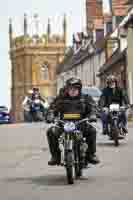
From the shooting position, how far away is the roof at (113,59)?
66.7 meters

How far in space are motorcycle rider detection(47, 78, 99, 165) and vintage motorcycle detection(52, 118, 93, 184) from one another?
0.37 feet

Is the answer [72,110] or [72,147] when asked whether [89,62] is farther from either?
[72,147]

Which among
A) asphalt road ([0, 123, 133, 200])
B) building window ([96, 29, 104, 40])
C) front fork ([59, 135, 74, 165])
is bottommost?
asphalt road ([0, 123, 133, 200])

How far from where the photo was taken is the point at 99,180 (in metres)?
14.4

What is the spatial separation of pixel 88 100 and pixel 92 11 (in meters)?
76.3

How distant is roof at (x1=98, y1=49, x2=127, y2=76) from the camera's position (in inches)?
2626

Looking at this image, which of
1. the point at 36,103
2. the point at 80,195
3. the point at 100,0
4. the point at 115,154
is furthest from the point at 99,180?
the point at 100,0

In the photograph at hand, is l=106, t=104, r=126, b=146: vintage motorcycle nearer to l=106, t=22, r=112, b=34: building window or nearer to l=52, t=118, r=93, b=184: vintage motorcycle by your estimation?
l=52, t=118, r=93, b=184: vintage motorcycle

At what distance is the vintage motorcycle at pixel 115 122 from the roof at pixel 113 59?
41265 millimetres

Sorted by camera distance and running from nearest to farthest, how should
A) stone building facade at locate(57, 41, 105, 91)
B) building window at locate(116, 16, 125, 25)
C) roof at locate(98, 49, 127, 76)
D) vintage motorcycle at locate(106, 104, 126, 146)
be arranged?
vintage motorcycle at locate(106, 104, 126, 146)
roof at locate(98, 49, 127, 76)
building window at locate(116, 16, 125, 25)
stone building facade at locate(57, 41, 105, 91)

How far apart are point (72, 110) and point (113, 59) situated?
57430 millimetres

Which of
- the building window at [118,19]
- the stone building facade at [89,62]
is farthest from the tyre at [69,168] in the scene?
the stone building facade at [89,62]

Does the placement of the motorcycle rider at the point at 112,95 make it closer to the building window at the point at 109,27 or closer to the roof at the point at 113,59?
the roof at the point at 113,59

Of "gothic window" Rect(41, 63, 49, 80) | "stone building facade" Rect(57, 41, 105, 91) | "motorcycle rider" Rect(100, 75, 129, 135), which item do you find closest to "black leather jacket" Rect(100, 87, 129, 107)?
"motorcycle rider" Rect(100, 75, 129, 135)
